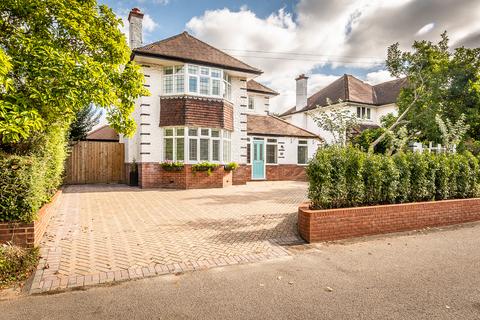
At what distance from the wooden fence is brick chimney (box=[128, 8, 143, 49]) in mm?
5838

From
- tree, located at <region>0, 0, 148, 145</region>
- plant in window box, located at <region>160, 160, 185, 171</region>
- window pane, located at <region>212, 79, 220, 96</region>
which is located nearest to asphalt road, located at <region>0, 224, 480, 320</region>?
tree, located at <region>0, 0, 148, 145</region>

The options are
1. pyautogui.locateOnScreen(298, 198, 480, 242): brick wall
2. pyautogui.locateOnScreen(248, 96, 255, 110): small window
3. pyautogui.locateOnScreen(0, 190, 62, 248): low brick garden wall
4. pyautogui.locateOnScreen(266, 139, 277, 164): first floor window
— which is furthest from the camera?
pyautogui.locateOnScreen(248, 96, 255, 110): small window

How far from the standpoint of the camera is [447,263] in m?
4.83

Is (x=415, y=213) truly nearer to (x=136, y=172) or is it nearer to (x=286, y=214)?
(x=286, y=214)

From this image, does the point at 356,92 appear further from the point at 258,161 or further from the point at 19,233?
the point at 19,233

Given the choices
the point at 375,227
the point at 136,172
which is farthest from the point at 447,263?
the point at 136,172

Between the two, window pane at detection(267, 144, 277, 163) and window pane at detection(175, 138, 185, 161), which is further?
window pane at detection(267, 144, 277, 163)

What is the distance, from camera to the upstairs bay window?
1466 cm

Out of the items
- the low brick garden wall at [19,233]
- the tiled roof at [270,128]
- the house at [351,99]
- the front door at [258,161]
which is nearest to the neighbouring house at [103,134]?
the tiled roof at [270,128]

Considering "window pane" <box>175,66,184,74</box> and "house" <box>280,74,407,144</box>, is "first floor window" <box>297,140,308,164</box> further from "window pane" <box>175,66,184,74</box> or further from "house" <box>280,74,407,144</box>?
"window pane" <box>175,66,184,74</box>

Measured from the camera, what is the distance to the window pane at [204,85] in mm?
14953

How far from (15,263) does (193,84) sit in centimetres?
1201

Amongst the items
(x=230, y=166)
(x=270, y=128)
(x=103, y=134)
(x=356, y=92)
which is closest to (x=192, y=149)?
(x=230, y=166)

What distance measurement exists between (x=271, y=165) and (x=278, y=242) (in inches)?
562
